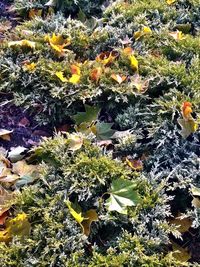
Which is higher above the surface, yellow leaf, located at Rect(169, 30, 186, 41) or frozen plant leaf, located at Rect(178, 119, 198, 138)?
yellow leaf, located at Rect(169, 30, 186, 41)

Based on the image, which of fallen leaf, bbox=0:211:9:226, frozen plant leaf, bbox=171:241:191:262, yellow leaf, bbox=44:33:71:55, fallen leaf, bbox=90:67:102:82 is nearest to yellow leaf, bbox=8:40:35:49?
yellow leaf, bbox=44:33:71:55

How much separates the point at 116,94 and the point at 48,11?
1144 millimetres

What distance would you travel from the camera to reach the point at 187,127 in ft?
8.67

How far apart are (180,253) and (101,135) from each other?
2.59ft

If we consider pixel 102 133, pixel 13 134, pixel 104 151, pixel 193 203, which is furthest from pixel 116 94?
pixel 193 203

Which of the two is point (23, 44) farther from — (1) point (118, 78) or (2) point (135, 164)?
(2) point (135, 164)

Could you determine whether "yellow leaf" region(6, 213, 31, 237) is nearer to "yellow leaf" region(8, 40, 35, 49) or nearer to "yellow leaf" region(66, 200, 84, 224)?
"yellow leaf" region(66, 200, 84, 224)

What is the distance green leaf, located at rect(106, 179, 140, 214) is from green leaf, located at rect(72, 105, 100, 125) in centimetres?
54

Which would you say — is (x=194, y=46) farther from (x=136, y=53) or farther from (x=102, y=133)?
(x=102, y=133)

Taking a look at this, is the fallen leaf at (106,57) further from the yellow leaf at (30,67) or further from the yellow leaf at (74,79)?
the yellow leaf at (30,67)

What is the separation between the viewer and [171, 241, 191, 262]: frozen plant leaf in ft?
7.47

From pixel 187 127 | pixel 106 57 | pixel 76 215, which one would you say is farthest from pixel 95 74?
pixel 76 215

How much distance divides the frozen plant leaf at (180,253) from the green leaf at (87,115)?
87cm

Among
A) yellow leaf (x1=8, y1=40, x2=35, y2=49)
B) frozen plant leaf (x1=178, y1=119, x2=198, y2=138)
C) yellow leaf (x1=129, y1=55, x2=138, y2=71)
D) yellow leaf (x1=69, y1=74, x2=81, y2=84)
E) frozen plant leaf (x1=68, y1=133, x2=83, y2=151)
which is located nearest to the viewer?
frozen plant leaf (x1=68, y1=133, x2=83, y2=151)
